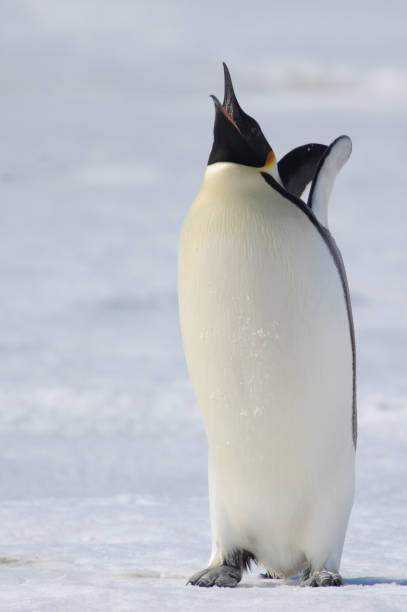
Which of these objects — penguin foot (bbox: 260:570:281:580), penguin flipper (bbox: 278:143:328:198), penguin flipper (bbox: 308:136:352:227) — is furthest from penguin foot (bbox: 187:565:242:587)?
penguin flipper (bbox: 278:143:328:198)

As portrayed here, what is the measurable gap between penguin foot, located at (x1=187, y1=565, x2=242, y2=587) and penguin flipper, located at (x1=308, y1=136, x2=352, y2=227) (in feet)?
2.32

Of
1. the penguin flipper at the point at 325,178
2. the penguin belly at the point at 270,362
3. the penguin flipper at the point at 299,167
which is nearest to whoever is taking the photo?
the penguin belly at the point at 270,362

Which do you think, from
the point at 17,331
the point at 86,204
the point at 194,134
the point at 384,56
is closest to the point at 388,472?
the point at 17,331

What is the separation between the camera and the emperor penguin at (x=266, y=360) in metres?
2.01

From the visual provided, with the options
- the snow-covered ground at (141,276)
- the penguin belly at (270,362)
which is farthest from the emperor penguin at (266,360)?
the snow-covered ground at (141,276)

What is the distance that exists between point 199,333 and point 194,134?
30.6ft

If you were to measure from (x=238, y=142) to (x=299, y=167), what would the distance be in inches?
12.8

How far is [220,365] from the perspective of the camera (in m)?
2.05

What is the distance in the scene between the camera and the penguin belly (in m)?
2.01

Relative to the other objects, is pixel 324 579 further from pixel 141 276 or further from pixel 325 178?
pixel 141 276

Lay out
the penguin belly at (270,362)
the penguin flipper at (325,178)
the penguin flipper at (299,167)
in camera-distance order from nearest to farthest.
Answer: the penguin belly at (270,362) < the penguin flipper at (325,178) < the penguin flipper at (299,167)

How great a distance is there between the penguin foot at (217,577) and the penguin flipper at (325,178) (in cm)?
71

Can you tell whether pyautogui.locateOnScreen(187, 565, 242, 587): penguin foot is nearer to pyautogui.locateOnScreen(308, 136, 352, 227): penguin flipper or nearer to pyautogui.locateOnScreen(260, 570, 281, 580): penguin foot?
pyautogui.locateOnScreen(260, 570, 281, 580): penguin foot

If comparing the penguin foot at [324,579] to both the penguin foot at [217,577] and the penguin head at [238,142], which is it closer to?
the penguin foot at [217,577]
